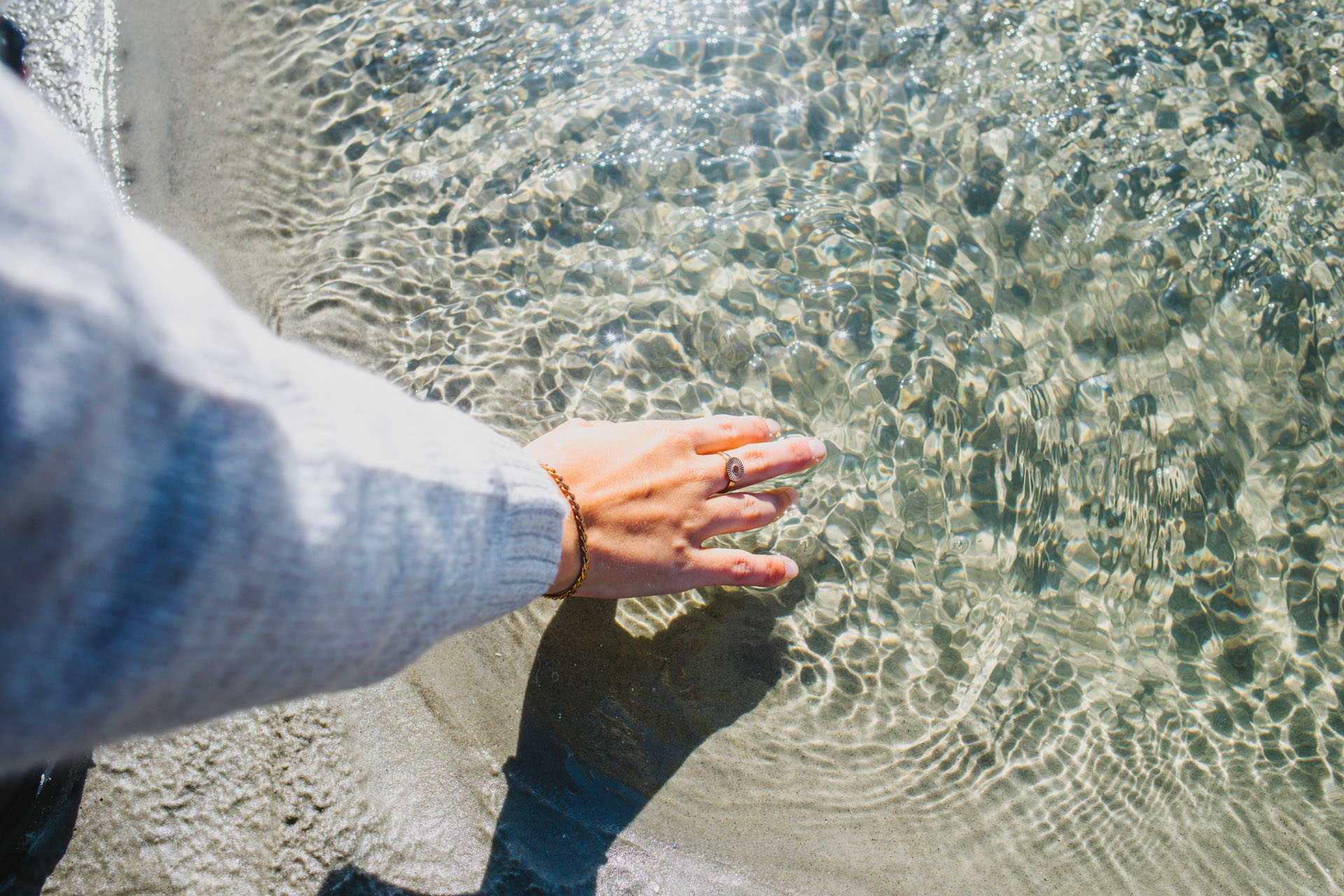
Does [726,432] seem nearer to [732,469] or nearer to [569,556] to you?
[732,469]

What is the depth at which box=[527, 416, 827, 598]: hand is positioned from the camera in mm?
1890

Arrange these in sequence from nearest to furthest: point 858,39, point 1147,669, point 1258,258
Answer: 1. point 1147,669
2. point 1258,258
3. point 858,39

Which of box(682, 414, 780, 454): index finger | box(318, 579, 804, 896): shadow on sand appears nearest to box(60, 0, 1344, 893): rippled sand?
box(318, 579, 804, 896): shadow on sand

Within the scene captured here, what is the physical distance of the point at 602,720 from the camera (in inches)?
79.2

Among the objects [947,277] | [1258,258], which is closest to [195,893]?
[947,277]

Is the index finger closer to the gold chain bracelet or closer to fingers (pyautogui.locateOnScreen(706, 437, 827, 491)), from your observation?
fingers (pyautogui.locateOnScreen(706, 437, 827, 491))

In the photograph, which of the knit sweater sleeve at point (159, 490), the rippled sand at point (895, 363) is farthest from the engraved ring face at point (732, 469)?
the knit sweater sleeve at point (159, 490)

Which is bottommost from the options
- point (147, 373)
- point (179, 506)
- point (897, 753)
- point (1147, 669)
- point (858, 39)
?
point (897, 753)

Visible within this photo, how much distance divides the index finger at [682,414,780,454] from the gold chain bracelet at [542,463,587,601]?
15.5 inches

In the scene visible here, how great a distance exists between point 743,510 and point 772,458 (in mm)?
173

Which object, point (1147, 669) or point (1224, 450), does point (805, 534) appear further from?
point (1224, 450)

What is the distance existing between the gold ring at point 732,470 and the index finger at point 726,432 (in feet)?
0.14

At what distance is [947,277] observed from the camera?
8.47 feet

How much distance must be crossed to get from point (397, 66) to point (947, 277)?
2122mm
